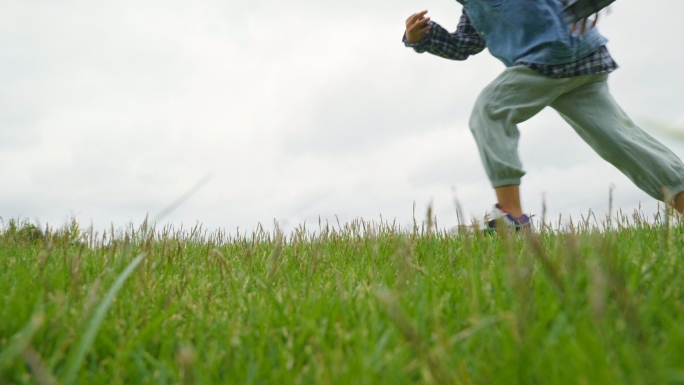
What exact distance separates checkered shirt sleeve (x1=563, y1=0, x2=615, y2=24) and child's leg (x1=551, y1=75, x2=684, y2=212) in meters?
0.51

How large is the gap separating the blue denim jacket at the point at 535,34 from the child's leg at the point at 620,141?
0.37 metres

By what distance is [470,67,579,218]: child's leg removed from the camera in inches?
135

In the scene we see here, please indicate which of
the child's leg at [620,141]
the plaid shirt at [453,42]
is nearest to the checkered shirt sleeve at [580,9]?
the child's leg at [620,141]

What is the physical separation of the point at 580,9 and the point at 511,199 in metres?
1.22

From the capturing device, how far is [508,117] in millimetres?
3543

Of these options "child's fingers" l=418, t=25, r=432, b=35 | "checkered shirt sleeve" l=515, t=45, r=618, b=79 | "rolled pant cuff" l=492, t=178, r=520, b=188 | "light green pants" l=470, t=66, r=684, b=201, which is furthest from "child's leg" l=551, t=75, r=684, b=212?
"child's fingers" l=418, t=25, r=432, b=35

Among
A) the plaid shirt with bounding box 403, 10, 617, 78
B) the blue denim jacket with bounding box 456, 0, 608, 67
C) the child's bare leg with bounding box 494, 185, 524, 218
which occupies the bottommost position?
the child's bare leg with bounding box 494, 185, 524, 218

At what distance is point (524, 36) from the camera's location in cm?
344

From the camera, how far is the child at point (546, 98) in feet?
11.0

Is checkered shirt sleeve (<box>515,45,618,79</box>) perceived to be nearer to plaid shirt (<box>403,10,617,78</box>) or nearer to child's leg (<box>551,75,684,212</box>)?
child's leg (<box>551,75,684,212</box>)

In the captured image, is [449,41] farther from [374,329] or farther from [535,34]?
[374,329]

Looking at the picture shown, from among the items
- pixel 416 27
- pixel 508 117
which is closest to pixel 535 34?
pixel 508 117

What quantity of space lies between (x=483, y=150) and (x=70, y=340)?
2.80 metres

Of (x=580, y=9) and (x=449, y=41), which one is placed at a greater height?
(x=449, y=41)
